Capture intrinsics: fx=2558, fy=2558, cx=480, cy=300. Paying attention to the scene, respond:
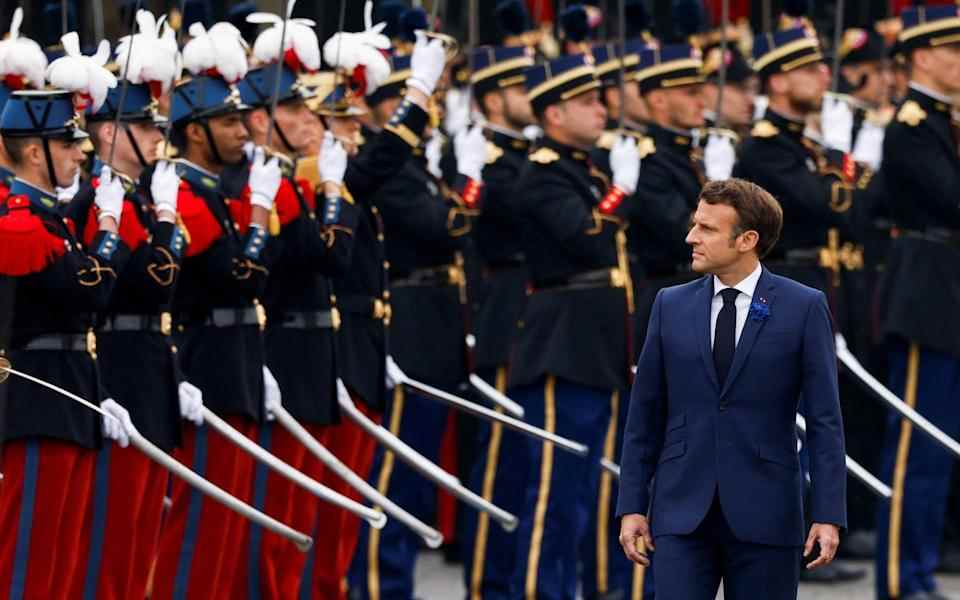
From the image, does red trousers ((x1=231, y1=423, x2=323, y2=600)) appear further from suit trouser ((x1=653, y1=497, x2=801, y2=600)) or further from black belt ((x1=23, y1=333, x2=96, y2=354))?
suit trouser ((x1=653, y1=497, x2=801, y2=600))

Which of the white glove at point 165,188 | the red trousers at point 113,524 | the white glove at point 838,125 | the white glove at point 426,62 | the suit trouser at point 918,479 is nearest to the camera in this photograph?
the red trousers at point 113,524

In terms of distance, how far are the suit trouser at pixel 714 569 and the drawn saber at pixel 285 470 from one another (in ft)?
6.12

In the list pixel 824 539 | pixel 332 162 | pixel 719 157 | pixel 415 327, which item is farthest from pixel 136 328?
pixel 719 157

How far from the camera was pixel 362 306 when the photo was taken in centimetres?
873

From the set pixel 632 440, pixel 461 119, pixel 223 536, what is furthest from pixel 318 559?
pixel 461 119

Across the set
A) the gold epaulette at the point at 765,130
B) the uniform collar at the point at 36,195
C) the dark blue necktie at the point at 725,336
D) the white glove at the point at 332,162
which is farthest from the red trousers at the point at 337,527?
the dark blue necktie at the point at 725,336

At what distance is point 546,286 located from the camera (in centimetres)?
916

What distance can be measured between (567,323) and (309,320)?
1064 mm

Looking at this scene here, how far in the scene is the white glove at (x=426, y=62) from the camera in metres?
8.51

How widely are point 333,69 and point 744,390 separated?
3.12 metres

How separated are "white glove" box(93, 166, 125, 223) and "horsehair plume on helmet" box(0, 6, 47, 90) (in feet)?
1.14

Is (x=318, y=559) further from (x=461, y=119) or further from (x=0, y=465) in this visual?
(x=461, y=119)

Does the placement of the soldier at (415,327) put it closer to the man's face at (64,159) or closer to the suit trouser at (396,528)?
the suit trouser at (396,528)

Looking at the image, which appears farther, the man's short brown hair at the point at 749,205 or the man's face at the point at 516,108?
the man's face at the point at 516,108
